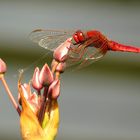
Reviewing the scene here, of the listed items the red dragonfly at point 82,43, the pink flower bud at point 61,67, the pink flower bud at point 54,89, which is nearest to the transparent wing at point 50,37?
the red dragonfly at point 82,43

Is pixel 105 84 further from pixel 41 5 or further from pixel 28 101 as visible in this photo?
pixel 28 101

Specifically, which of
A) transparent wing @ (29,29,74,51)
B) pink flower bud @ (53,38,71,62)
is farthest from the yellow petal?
transparent wing @ (29,29,74,51)

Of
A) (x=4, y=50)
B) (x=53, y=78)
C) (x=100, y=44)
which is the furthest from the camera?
(x=4, y=50)

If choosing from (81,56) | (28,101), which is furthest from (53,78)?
(81,56)

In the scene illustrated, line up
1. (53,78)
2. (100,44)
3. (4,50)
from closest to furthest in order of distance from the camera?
(53,78)
(100,44)
(4,50)

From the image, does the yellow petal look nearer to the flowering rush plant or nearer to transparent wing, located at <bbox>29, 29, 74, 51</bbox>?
the flowering rush plant

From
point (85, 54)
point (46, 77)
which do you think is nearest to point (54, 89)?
point (46, 77)

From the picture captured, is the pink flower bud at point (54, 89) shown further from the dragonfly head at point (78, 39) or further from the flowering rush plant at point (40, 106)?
the dragonfly head at point (78, 39)
